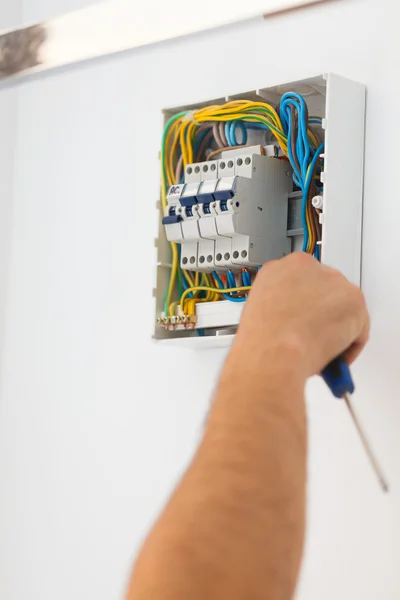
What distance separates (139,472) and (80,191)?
610 millimetres

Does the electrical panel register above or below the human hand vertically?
above

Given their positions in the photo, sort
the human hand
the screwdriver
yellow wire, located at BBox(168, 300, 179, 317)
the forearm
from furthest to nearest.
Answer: yellow wire, located at BBox(168, 300, 179, 317) → the screwdriver → the human hand → the forearm

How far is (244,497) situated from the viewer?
0.62 m

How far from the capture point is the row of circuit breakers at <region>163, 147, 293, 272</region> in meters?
1.50

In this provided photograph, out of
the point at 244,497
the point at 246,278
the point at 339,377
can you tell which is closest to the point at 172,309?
the point at 246,278

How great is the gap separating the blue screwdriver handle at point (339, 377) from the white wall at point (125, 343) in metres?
0.49

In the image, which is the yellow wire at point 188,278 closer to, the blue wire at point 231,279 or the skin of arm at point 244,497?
the blue wire at point 231,279

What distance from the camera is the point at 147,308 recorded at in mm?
1830

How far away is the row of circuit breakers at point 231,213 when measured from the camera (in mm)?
1502

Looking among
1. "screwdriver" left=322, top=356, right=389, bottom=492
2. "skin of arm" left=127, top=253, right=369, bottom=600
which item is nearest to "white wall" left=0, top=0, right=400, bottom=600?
"screwdriver" left=322, top=356, right=389, bottom=492

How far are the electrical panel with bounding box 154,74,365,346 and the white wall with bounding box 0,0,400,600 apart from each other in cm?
6

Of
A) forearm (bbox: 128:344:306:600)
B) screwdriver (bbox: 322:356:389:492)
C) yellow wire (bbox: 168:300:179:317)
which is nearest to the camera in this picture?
forearm (bbox: 128:344:306:600)

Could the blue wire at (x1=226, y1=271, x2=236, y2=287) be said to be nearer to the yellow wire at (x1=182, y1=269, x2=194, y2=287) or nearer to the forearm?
the yellow wire at (x1=182, y1=269, x2=194, y2=287)

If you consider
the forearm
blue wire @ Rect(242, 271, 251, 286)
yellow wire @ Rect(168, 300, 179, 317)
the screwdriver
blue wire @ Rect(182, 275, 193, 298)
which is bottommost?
the forearm
